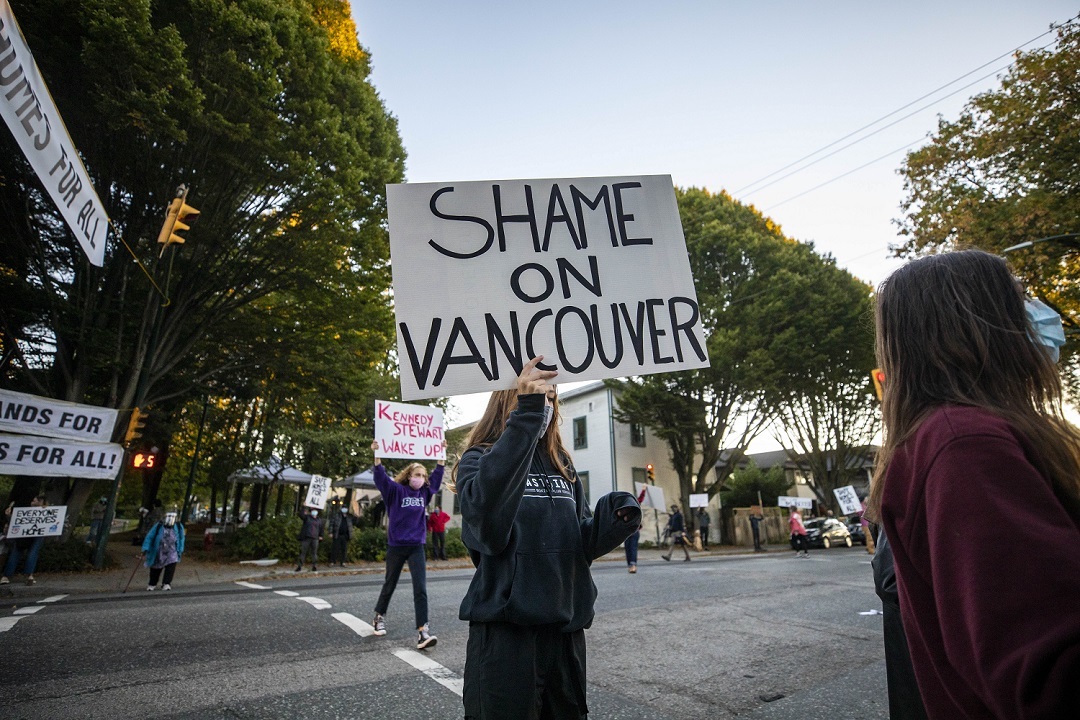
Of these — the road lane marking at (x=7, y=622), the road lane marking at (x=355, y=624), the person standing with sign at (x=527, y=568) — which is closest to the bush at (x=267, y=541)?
the road lane marking at (x=7, y=622)

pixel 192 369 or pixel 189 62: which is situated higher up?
pixel 189 62

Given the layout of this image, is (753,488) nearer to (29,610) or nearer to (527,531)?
(29,610)

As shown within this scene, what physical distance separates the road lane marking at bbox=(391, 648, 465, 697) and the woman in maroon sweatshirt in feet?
11.0

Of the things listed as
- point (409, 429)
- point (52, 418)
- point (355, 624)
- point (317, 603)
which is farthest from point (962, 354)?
point (52, 418)

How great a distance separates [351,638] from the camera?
18.6 ft

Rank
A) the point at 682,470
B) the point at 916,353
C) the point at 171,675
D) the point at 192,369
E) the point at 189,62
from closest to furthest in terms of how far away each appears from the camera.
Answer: the point at 916,353
the point at 171,675
the point at 189,62
the point at 192,369
the point at 682,470

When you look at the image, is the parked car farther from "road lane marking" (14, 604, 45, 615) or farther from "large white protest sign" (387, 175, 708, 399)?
"large white protest sign" (387, 175, 708, 399)

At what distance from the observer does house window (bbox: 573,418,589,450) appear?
113ft

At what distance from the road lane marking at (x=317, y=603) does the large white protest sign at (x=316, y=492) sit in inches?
266

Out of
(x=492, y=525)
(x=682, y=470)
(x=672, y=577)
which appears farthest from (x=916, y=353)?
(x=682, y=470)

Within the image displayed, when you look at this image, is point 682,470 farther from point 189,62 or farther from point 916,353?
point 916,353

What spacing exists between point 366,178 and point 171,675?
36.4ft

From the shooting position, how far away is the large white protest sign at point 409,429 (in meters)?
8.84

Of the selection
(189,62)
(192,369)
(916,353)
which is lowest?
(916,353)
